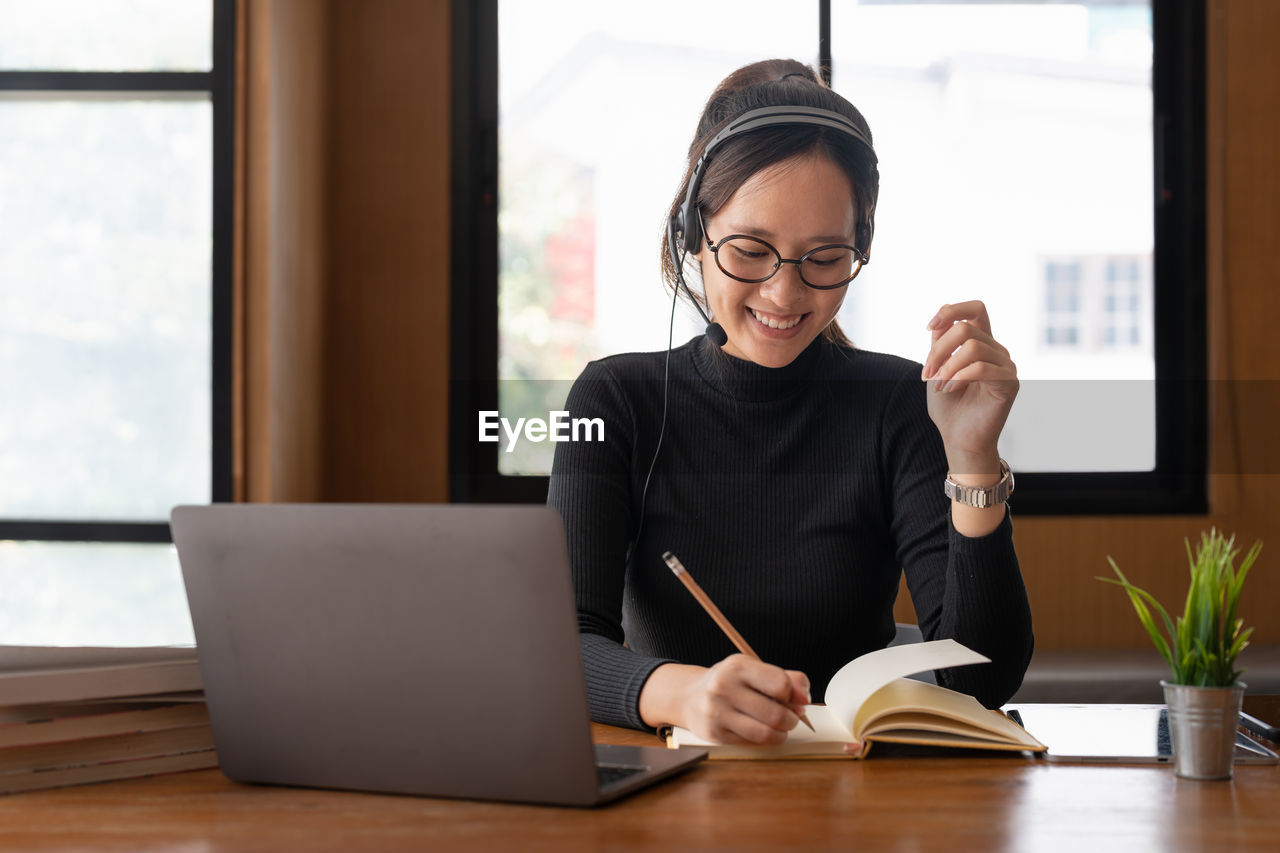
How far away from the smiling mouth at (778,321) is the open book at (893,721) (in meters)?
0.53

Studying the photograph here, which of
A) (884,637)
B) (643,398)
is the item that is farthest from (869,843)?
(643,398)

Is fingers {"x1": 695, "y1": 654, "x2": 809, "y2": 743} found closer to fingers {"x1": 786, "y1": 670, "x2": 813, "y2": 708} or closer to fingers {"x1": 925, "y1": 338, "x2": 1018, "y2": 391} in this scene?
fingers {"x1": 786, "y1": 670, "x2": 813, "y2": 708}

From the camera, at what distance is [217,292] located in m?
2.27

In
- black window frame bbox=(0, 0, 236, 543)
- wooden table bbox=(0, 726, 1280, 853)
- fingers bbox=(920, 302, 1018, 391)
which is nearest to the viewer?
wooden table bbox=(0, 726, 1280, 853)

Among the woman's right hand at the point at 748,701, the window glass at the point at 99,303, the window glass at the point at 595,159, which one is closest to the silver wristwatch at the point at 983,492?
the woman's right hand at the point at 748,701

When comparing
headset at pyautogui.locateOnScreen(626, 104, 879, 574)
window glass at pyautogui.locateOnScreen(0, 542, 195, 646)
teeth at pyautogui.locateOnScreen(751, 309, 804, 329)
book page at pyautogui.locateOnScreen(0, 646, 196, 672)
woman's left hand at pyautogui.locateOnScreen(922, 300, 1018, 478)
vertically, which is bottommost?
window glass at pyautogui.locateOnScreen(0, 542, 195, 646)

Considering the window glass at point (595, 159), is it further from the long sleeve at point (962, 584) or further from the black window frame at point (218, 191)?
the long sleeve at point (962, 584)

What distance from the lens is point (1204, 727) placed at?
766 millimetres

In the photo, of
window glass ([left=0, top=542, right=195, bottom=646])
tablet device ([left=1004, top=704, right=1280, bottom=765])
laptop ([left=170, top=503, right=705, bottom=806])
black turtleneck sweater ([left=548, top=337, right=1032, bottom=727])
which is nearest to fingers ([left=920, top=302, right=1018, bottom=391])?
black turtleneck sweater ([left=548, top=337, right=1032, bottom=727])

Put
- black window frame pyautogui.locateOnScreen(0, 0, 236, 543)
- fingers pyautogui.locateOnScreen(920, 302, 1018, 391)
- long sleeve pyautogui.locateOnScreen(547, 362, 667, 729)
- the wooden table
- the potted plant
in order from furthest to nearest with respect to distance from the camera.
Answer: black window frame pyautogui.locateOnScreen(0, 0, 236, 543)
long sleeve pyautogui.locateOnScreen(547, 362, 667, 729)
fingers pyautogui.locateOnScreen(920, 302, 1018, 391)
the potted plant
the wooden table

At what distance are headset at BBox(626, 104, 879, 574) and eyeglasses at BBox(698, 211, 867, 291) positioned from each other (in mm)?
42

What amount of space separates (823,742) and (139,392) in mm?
1910

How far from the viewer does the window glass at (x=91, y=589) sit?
232 centimetres

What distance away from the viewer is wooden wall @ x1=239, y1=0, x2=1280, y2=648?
8.32 ft
